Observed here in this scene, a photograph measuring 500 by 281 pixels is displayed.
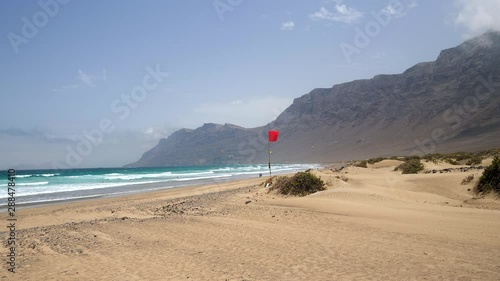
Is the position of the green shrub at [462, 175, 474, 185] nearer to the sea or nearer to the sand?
the sand

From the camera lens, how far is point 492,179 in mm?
13688

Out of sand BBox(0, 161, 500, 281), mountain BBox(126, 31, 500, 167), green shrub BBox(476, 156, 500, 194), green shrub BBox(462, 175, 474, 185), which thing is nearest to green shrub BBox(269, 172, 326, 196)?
sand BBox(0, 161, 500, 281)

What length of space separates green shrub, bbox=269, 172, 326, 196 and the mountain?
70.0 meters

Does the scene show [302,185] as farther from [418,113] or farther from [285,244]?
[418,113]

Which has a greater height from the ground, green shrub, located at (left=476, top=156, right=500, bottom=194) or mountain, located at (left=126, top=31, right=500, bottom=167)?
mountain, located at (left=126, top=31, right=500, bottom=167)

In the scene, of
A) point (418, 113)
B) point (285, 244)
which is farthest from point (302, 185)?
point (418, 113)

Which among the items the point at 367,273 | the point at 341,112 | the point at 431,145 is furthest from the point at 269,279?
the point at 341,112

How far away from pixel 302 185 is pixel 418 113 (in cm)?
12309

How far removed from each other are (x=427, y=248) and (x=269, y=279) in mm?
3934

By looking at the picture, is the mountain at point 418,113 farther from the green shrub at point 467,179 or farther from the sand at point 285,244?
the sand at point 285,244

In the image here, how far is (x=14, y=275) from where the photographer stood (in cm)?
683

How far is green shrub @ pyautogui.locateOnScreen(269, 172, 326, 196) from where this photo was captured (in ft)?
58.1

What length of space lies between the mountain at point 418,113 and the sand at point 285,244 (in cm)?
7450

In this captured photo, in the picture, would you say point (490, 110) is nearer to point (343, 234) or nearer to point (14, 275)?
point (343, 234)
